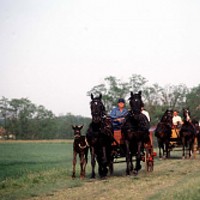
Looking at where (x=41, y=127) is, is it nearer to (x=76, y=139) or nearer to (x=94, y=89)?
(x=94, y=89)

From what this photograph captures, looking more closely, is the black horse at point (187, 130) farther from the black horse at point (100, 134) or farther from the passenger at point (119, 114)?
the black horse at point (100, 134)

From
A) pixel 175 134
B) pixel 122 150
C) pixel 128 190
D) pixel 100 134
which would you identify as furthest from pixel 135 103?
pixel 175 134

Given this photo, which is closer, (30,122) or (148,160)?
(148,160)

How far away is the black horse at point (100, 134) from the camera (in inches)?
511

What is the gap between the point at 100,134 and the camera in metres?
13.3

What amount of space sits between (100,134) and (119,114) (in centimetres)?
166

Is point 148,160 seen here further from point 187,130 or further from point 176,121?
point 176,121

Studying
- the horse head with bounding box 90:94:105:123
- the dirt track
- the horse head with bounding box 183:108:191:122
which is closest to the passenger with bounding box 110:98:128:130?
the horse head with bounding box 90:94:105:123

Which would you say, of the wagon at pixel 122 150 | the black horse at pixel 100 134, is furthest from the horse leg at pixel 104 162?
the wagon at pixel 122 150

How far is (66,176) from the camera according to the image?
14.8m

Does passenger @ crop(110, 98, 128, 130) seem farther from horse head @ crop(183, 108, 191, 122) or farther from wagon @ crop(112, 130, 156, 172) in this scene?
horse head @ crop(183, 108, 191, 122)

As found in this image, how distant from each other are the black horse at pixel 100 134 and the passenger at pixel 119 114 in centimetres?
115

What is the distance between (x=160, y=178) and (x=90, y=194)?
10.1 feet

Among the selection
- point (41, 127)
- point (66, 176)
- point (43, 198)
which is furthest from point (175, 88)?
point (43, 198)
